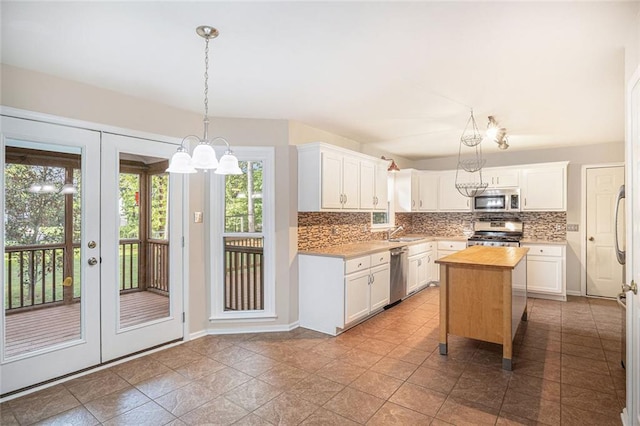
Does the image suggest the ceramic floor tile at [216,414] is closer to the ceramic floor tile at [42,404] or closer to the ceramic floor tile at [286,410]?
the ceramic floor tile at [286,410]

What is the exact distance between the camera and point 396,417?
2.24 meters

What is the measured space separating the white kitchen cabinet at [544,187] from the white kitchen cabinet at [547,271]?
0.65 m

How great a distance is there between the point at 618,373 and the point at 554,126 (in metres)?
2.83

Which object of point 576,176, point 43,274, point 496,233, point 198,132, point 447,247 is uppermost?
point 198,132

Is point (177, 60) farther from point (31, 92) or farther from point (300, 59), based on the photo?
point (31, 92)

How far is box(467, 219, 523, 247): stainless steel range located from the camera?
5.53 meters

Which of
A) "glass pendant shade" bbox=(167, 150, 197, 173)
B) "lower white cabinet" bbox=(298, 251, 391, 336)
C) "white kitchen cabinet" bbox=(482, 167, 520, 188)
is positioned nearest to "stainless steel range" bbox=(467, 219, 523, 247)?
"white kitchen cabinet" bbox=(482, 167, 520, 188)

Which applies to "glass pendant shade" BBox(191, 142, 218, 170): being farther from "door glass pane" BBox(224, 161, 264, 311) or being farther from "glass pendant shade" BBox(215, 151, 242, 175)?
"door glass pane" BBox(224, 161, 264, 311)

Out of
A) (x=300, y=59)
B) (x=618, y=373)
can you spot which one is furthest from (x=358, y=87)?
(x=618, y=373)

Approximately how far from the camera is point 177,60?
2449mm

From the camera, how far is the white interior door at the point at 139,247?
120 inches

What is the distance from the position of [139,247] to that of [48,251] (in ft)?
2.33

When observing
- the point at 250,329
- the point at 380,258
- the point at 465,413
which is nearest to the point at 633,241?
the point at 465,413

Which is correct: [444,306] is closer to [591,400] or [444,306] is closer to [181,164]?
[591,400]
